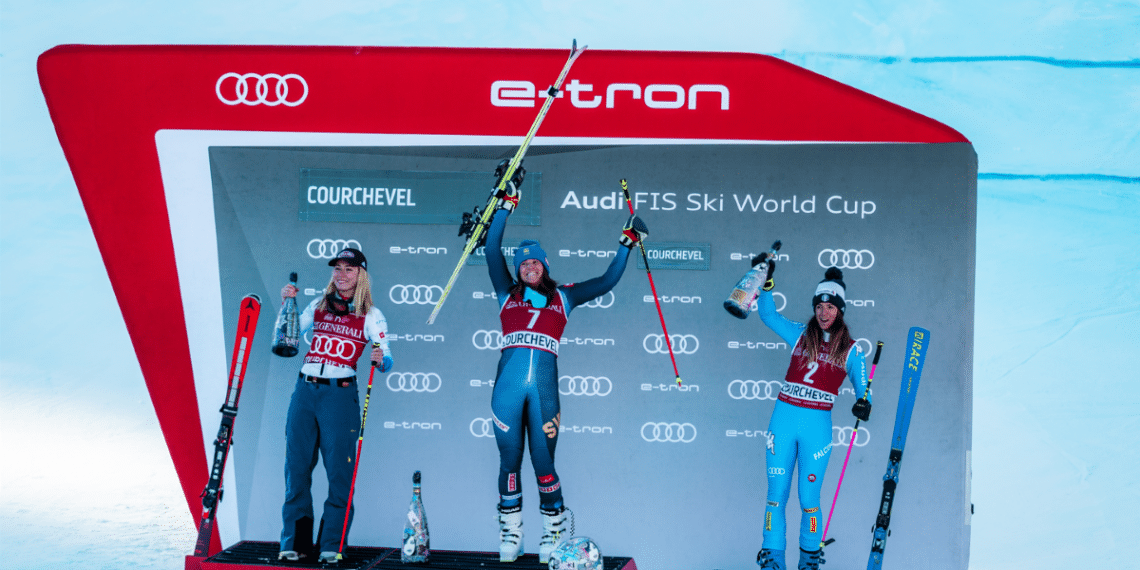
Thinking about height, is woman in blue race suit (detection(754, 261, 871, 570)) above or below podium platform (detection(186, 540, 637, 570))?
above

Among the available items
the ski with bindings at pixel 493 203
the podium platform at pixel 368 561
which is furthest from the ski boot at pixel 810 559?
the ski with bindings at pixel 493 203

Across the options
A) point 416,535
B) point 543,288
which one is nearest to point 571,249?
point 543,288

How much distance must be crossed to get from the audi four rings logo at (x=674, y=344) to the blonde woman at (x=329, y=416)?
1.50 m

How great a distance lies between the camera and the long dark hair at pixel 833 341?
13.5ft

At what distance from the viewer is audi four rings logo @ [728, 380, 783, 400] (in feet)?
15.2

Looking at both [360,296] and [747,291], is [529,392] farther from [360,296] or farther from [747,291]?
[747,291]

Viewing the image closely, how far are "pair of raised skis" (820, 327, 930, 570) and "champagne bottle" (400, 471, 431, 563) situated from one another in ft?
6.81

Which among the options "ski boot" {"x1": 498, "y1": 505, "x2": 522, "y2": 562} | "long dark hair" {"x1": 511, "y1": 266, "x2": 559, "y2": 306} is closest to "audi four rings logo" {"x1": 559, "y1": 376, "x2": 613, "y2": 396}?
"long dark hair" {"x1": 511, "y1": 266, "x2": 559, "y2": 306}

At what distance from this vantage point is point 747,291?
4.18 metres

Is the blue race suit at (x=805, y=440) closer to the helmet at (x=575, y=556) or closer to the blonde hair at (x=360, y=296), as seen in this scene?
the helmet at (x=575, y=556)

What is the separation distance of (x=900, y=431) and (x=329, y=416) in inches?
119

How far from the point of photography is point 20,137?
7.82 metres

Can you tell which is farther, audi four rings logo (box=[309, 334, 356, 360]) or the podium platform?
audi four rings logo (box=[309, 334, 356, 360])

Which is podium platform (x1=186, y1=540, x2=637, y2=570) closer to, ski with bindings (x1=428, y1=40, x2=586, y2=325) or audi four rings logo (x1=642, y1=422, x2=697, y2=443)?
audi four rings logo (x1=642, y1=422, x2=697, y2=443)
